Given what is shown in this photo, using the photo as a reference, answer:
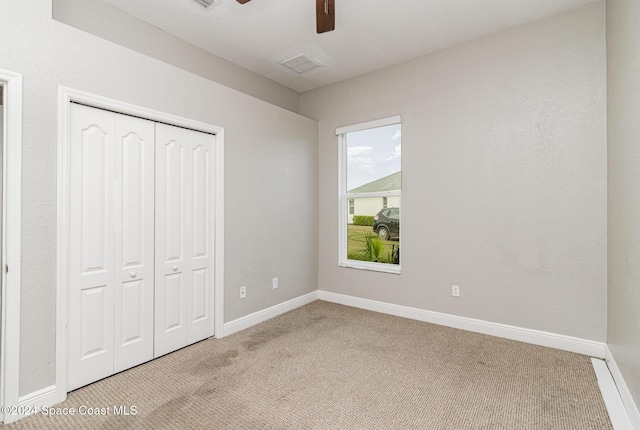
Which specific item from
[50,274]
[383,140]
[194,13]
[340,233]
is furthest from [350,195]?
[50,274]

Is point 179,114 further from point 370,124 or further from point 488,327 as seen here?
point 488,327

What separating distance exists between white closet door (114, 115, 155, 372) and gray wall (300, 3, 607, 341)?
8.34ft

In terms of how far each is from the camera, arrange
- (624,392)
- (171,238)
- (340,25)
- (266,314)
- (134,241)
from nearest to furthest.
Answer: (624,392) → (134,241) → (171,238) → (340,25) → (266,314)

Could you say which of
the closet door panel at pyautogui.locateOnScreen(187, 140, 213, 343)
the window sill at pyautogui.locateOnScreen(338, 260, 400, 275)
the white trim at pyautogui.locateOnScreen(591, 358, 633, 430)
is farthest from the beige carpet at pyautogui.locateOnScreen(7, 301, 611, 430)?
the window sill at pyautogui.locateOnScreen(338, 260, 400, 275)

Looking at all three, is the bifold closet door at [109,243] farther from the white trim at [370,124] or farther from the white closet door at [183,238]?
the white trim at [370,124]

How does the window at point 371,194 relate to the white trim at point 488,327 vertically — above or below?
above

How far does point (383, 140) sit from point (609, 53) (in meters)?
2.16

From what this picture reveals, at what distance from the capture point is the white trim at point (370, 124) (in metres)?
3.77

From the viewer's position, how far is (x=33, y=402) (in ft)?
6.32

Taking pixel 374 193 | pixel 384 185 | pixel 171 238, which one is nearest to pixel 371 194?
pixel 374 193

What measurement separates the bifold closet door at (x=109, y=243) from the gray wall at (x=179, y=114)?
15 centimetres

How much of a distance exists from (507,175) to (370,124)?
1681mm

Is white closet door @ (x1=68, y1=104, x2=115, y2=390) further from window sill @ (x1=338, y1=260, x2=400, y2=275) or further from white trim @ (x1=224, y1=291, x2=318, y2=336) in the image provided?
window sill @ (x1=338, y1=260, x2=400, y2=275)

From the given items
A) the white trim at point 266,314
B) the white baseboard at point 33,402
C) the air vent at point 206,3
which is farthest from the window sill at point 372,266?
the air vent at point 206,3
